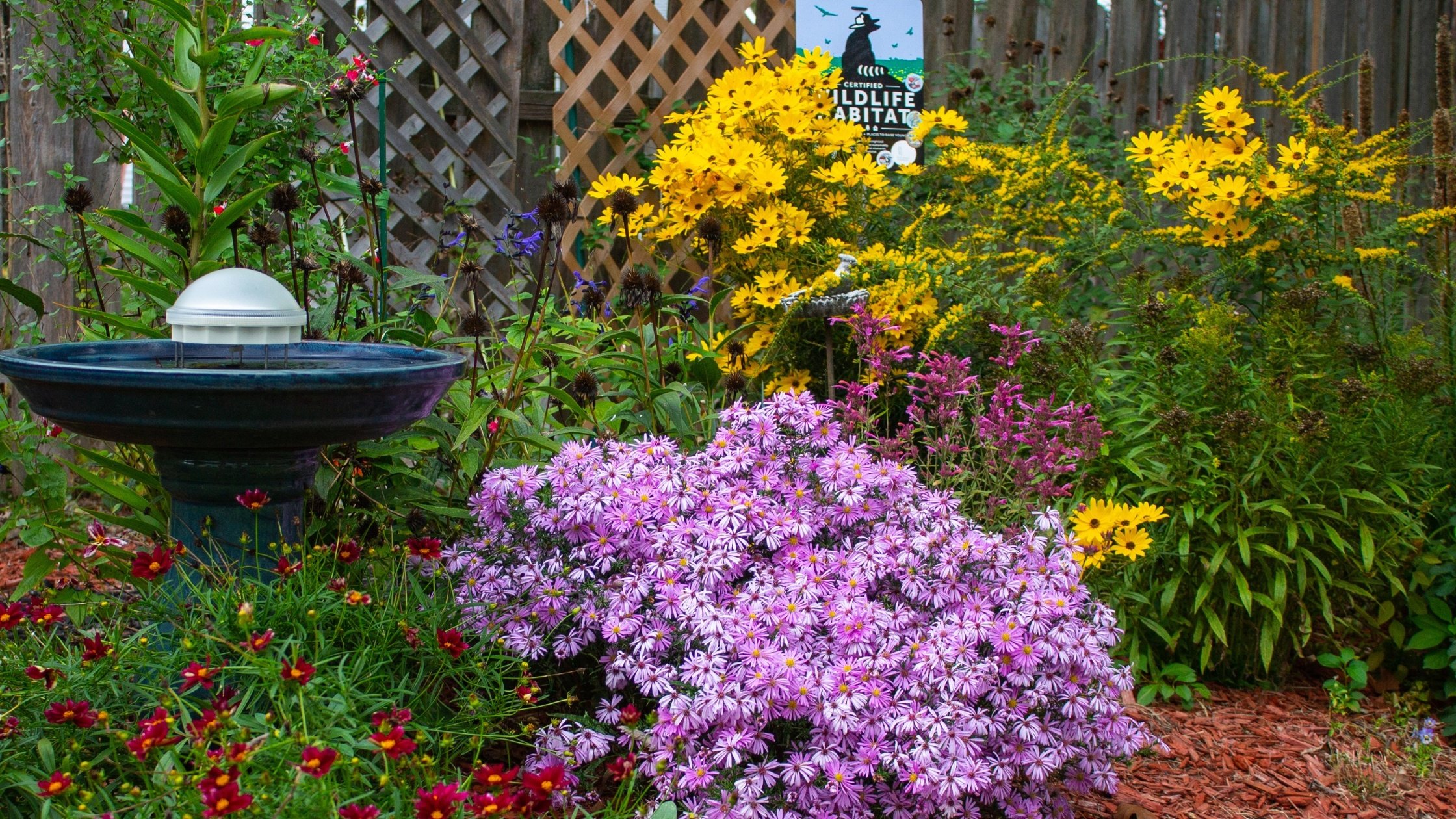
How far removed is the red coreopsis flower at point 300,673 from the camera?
→ 138 cm

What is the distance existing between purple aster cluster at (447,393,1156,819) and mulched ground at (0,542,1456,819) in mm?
259

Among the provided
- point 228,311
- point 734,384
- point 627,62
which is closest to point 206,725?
point 228,311

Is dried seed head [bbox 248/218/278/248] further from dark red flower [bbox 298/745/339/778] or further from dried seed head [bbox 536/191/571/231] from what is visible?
dark red flower [bbox 298/745/339/778]

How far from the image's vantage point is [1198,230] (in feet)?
9.89

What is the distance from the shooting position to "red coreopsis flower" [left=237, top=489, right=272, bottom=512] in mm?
1769

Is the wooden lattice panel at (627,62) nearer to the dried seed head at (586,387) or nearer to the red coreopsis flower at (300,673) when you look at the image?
the dried seed head at (586,387)

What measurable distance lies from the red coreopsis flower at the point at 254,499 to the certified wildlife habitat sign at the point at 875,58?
3.56 metres

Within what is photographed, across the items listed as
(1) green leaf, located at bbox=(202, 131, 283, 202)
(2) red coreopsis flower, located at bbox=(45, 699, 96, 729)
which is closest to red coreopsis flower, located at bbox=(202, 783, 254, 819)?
(2) red coreopsis flower, located at bbox=(45, 699, 96, 729)

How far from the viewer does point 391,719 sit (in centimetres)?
144

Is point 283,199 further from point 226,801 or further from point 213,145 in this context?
A: point 226,801

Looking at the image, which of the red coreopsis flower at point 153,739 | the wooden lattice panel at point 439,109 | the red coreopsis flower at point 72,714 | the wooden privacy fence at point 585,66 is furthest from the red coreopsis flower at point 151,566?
the wooden lattice panel at point 439,109

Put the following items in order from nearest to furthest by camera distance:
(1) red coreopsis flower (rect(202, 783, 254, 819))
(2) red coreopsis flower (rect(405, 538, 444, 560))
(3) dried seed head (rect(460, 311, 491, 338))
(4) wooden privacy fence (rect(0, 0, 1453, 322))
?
(1) red coreopsis flower (rect(202, 783, 254, 819)) → (2) red coreopsis flower (rect(405, 538, 444, 560)) → (3) dried seed head (rect(460, 311, 491, 338)) → (4) wooden privacy fence (rect(0, 0, 1453, 322))

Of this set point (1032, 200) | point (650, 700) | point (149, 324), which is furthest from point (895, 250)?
point (149, 324)

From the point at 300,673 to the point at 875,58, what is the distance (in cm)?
424
